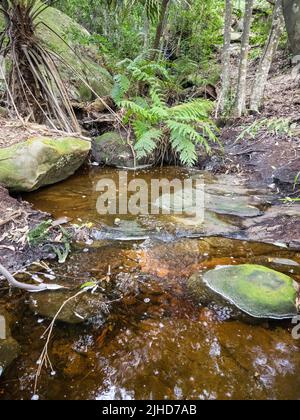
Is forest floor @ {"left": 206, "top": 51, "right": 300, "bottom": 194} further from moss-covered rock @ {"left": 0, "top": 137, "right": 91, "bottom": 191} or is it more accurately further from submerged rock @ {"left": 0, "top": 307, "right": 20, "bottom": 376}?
submerged rock @ {"left": 0, "top": 307, "right": 20, "bottom": 376}

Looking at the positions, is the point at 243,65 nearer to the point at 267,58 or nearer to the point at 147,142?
the point at 267,58

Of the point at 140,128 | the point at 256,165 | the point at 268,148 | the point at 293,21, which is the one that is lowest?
the point at 256,165

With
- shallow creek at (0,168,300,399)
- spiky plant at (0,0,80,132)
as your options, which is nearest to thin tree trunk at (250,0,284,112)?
spiky plant at (0,0,80,132)

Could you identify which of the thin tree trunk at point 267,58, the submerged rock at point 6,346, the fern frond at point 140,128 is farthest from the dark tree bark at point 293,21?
the submerged rock at point 6,346

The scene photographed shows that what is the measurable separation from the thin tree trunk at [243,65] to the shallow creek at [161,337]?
3.41 meters

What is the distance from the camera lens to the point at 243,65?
209 inches

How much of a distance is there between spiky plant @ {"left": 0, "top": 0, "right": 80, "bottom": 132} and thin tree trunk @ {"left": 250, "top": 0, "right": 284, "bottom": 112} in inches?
124

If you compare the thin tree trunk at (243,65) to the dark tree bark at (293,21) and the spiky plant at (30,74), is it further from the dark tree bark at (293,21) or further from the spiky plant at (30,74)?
the spiky plant at (30,74)

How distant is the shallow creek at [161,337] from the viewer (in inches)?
60.6

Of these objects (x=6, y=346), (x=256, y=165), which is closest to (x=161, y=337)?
(x=6, y=346)

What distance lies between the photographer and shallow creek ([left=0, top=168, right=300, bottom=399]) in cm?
154

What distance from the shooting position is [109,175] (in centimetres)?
455

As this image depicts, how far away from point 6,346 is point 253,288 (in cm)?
→ 147
